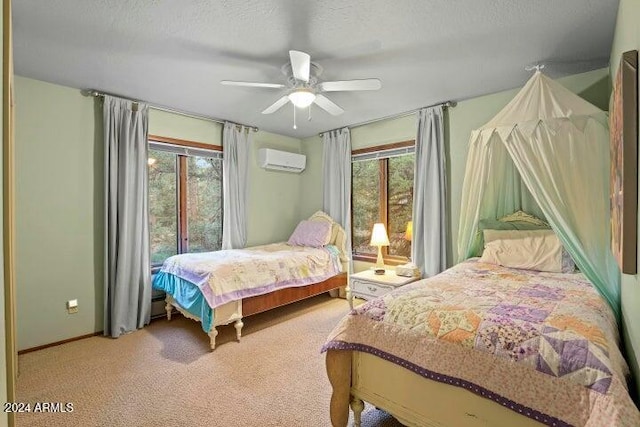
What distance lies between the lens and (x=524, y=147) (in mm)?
2252

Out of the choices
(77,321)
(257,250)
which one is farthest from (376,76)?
(77,321)

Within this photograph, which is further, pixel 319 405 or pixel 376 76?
pixel 376 76

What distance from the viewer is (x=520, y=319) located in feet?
4.85

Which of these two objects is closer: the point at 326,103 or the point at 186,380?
the point at 186,380

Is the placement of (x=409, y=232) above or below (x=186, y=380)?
above

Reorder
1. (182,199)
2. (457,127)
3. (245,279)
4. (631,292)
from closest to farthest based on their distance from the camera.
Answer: (631,292) → (245,279) → (457,127) → (182,199)

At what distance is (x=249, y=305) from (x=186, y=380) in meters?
0.89

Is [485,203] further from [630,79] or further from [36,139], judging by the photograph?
[36,139]

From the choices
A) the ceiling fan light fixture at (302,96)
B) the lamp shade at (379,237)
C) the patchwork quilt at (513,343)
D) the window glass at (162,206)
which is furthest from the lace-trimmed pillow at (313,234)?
the patchwork quilt at (513,343)

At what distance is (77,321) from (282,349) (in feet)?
7.02

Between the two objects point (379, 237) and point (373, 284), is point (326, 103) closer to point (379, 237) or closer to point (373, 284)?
point (379, 237)

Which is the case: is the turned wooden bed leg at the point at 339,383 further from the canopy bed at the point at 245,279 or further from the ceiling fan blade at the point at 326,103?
the ceiling fan blade at the point at 326,103

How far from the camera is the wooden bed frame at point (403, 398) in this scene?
137cm

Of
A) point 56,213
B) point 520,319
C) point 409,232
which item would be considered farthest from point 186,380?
point 409,232
